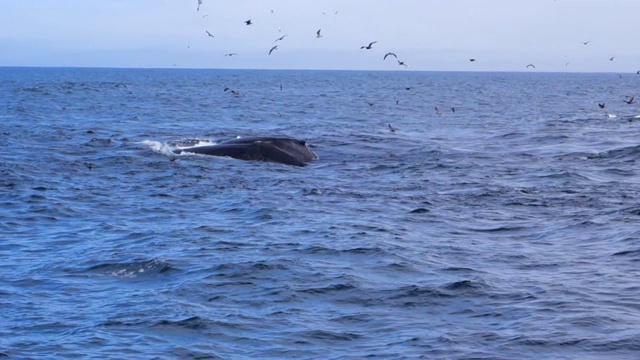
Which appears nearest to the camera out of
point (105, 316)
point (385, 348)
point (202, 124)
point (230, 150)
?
point (385, 348)

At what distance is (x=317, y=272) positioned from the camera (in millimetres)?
16781

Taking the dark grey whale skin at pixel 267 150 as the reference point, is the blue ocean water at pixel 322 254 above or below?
below

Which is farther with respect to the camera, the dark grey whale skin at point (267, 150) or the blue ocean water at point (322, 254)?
the dark grey whale skin at point (267, 150)

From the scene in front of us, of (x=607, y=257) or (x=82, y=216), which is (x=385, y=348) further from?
(x=82, y=216)

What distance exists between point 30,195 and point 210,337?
1339 centimetres

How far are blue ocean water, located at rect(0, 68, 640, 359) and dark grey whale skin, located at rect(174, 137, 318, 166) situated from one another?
0.56 metres

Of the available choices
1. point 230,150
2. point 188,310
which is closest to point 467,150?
point 230,150

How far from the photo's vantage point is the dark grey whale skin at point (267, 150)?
30.9 meters

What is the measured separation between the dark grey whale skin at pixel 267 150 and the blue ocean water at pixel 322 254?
22.0 inches

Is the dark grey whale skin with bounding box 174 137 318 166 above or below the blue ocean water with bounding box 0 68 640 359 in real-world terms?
above

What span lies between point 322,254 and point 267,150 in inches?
515

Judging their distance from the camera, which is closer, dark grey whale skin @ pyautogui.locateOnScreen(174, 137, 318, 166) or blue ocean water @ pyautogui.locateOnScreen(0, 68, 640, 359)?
blue ocean water @ pyautogui.locateOnScreen(0, 68, 640, 359)

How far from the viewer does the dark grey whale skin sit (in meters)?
30.9

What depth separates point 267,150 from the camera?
1225 inches
